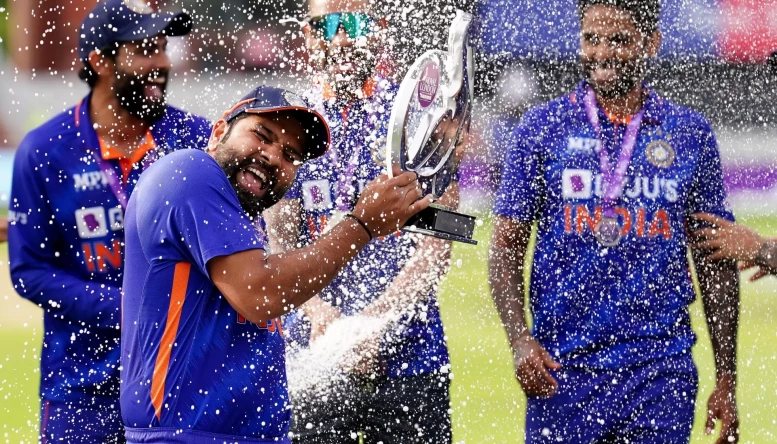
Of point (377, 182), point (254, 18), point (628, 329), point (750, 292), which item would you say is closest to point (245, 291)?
point (377, 182)

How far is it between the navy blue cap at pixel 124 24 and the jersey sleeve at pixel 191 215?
172 cm

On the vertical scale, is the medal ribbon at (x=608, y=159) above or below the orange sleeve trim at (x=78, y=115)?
below

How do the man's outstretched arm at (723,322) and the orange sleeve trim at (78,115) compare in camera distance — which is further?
the man's outstretched arm at (723,322)

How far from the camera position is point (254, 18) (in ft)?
67.3

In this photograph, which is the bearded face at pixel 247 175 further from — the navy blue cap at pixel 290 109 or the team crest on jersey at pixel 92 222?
the team crest on jersey at pixel 92 222

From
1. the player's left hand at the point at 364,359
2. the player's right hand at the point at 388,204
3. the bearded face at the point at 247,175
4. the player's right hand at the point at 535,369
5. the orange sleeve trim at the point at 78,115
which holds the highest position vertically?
the bearded face at the point at 247,175

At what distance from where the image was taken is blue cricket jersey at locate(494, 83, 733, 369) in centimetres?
447

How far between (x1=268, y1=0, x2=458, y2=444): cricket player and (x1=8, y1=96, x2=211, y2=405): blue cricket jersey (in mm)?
483

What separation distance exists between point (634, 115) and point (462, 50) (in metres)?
0.99

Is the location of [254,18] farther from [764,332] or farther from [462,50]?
[462,50]

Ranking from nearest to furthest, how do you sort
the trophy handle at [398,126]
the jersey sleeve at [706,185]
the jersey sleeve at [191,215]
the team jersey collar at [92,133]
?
the jersey sleeve at [191,215], the trophy handle at [398,126], the team jersey collar at [92,133], the jersey sleeve at [706,185]

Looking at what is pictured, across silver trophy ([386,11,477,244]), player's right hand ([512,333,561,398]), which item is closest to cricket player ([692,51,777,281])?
player's right hand ([512,333,561,398])

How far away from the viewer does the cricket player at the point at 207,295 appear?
298 cm

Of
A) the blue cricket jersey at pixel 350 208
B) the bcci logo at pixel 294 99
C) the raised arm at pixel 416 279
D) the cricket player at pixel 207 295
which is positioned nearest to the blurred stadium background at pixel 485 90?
the blue cricket jersey at pixel 350 208
